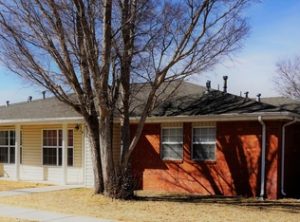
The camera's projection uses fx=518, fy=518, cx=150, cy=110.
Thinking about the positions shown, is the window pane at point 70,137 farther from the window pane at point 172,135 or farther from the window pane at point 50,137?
the window pane at point 172,135

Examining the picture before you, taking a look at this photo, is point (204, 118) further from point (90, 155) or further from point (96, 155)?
point (90, 155)

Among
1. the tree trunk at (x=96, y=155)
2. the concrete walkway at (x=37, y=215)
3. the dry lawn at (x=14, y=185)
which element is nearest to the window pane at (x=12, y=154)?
the dry lawn at (x=14, y=185)

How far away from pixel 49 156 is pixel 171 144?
6.63 m

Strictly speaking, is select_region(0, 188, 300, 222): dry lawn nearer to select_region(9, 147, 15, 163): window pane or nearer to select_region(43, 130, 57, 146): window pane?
select_region(43, 130, 57, 146): window pane

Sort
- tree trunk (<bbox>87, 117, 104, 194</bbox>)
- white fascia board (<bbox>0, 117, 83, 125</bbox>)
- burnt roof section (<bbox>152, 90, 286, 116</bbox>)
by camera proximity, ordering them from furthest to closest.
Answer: white fascia board (<bbox>0, 117, 83, 125</bbox>), burnt roof section (<bbox>152, 90, 286, 116</bbox>), tree trunk (<bbox>87, 117, 104, 194</bbox>)

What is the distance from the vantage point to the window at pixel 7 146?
25.2m

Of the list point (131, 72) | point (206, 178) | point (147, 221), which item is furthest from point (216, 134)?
point (147, 221)

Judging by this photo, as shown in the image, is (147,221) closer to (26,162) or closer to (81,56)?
(81,56)

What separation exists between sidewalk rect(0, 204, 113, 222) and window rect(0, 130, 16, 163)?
11070 mm

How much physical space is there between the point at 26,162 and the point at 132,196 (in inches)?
369

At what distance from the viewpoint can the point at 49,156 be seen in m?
23.3

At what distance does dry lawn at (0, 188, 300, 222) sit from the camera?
512 inches

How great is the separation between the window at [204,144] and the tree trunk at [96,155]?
3.74 m

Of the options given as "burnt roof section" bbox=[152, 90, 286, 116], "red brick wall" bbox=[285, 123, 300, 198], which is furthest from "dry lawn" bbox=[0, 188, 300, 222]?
"burnt roof section" bbox=[152, 90, 286, 116]
